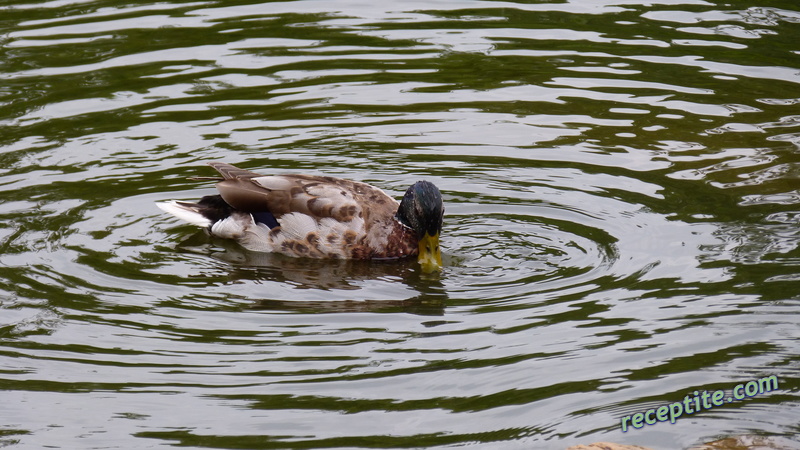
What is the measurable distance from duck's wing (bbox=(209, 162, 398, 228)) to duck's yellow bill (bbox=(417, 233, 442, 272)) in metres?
0.58

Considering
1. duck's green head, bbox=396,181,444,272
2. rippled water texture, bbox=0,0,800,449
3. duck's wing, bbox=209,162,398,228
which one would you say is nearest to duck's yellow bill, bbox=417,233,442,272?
duck's green head, bbox=396,181,444,272

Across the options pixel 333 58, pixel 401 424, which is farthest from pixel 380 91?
pixel 401 424

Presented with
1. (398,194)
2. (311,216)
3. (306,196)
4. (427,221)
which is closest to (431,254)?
(427,221)

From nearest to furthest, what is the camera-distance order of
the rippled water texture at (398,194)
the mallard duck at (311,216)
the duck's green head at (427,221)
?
the rippled water texture at (398,194) < the duck's green head at (427,221) < the mallard duck at (311,216)

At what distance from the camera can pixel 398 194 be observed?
447 inches

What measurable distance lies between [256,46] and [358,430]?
8.63 metres

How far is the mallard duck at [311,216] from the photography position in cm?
1041

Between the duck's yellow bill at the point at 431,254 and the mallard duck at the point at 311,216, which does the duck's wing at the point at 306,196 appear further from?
the duck's yellow bill at the point at 431,254

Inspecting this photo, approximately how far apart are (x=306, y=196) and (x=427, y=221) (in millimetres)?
1208

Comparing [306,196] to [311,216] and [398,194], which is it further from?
[398,194]

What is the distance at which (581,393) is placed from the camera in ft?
23.7

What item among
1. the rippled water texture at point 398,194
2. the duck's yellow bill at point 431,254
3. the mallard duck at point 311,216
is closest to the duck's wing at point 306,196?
the mallard duck at point 311,216

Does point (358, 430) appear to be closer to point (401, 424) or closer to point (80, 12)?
point (401, 424)

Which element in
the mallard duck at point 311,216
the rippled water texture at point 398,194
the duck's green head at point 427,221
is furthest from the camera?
the mallard duck at point 311,216
